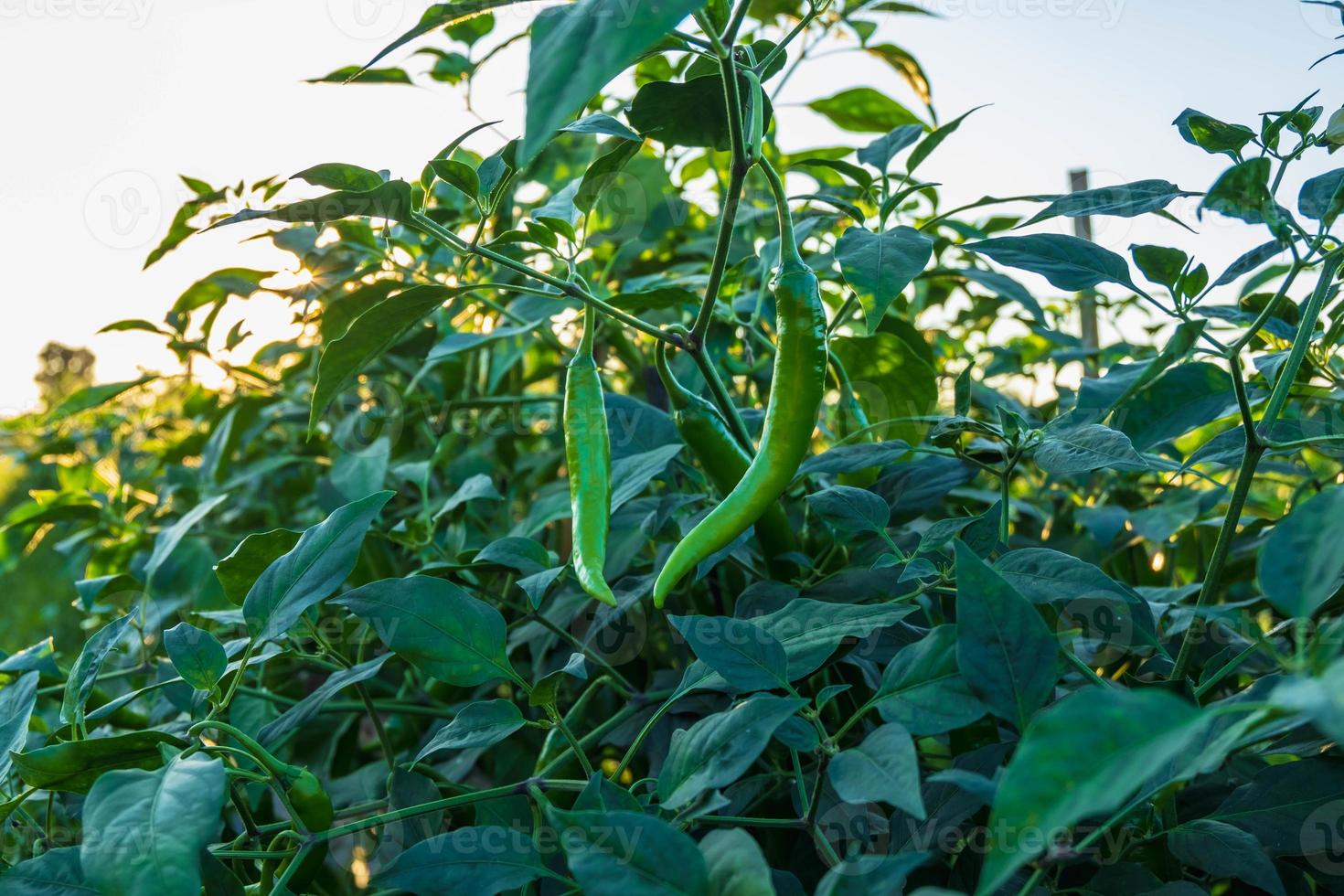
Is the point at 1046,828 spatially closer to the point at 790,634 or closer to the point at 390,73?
the point at 790,634

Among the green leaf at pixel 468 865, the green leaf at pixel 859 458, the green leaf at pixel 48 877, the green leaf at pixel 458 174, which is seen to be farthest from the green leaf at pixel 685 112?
the green leaf at pixel 48 877

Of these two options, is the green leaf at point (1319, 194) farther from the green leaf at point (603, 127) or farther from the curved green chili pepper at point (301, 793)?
the curved green chili pepper at point (301, 793)

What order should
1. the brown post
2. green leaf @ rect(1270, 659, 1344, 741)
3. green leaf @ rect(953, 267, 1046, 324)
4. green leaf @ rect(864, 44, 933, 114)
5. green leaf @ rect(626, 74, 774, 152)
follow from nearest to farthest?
green leaf @ rect(1270, 659, 1344, 741) → green leaf @ rect(626, 74, 774, 152) → green leaf @ rect(953, 267, 1046, 324) → green leaf @ rect(864, 44, 933, 114) → the brown post

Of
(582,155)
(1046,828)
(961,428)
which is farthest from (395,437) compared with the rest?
(1046,828)

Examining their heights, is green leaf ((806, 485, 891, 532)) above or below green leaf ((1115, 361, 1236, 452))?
below

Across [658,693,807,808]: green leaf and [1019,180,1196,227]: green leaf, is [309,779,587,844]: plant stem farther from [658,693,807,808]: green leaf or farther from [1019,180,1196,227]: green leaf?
[1019,180,1196,227]: green leaf

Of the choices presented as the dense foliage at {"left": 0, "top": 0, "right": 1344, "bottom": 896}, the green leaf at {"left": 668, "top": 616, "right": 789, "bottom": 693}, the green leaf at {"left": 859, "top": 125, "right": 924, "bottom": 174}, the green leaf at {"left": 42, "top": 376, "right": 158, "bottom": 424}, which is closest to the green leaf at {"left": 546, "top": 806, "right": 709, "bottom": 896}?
the dense foliage at {"left": 0, "top": 0, "right": 1344, "bottom": 896}

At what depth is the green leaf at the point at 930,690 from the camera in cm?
44

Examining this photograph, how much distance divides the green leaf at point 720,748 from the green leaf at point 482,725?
0.11 meters

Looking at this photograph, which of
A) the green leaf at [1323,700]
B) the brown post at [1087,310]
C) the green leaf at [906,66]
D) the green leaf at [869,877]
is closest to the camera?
the green leaf at [1323,700]

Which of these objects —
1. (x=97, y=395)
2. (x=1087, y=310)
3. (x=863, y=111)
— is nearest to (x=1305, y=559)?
(x=863, y=111)

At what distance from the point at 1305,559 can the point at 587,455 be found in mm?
400

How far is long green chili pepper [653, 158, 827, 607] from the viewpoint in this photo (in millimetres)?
544

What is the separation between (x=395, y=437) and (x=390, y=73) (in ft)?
1.47
